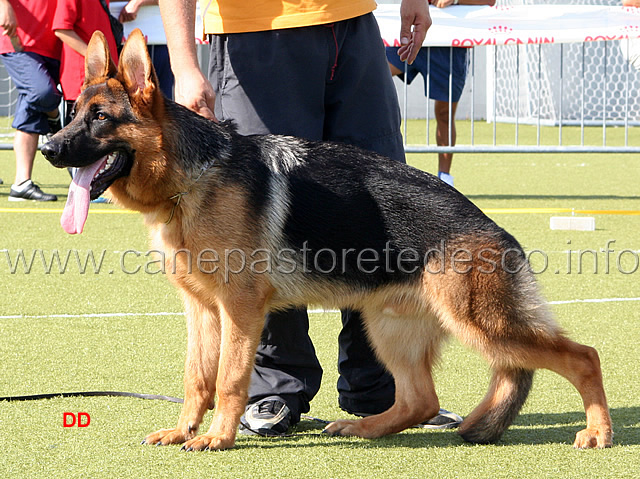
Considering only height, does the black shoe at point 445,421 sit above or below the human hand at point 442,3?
below

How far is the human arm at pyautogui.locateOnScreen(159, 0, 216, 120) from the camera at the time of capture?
3262mm

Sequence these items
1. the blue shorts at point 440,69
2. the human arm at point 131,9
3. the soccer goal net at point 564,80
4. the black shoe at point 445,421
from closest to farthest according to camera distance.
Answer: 1. the black shoe at point 445,421
2. the human arm at point 131,9
3. the blue shorts at point 440,69
4. the soccer goal net at point 564,80

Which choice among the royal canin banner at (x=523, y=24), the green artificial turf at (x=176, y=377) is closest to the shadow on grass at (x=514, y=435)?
the green artificial turf at (x=176, y=377)

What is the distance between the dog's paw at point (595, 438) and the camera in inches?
123

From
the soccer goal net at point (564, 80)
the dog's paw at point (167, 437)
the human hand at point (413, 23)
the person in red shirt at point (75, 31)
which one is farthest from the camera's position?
the soccer goal net at point (564, 80)

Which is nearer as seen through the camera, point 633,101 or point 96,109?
point 96,109

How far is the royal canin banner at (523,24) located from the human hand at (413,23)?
18.2 ft

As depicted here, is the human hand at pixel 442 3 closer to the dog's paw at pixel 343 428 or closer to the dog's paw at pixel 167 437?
the dog's paw at pixel 343 428

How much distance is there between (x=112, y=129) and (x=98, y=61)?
294mm

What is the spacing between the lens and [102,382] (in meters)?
3.82

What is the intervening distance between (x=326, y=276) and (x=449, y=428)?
0.79m

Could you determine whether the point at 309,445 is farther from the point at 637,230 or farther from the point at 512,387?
the point at 637,230

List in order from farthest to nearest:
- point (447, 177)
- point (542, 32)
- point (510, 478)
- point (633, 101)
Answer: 1. point (633, 101)
2. point (542, 32)
3. point (447, 177)
4. point (510, 478)

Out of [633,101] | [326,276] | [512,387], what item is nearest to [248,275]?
[326,276]
